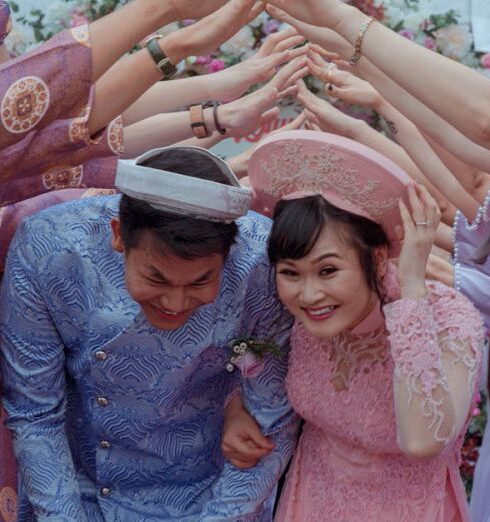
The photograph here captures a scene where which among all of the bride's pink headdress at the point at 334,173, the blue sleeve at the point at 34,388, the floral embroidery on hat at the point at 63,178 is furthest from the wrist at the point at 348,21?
the blue sleeve at the point at 34,388

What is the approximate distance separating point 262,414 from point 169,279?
52 centimetres

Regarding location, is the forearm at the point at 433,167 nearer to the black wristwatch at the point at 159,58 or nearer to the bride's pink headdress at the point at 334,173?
the bride's pink headdress at the point at 334,173

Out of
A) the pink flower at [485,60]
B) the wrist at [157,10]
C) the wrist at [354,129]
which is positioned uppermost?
the wrist at [157,10]

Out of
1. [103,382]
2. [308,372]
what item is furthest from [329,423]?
[103,382]

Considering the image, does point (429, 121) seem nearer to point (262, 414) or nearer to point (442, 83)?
point (442, 83)

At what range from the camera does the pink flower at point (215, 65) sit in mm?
4887

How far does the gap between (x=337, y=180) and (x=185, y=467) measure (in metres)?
0.93

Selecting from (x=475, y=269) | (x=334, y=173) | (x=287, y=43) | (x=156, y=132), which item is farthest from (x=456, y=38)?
(x=334, y=173)

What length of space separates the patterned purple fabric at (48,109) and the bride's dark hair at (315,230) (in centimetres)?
52

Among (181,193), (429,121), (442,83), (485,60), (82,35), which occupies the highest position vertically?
(82,35)

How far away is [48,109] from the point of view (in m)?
2.59

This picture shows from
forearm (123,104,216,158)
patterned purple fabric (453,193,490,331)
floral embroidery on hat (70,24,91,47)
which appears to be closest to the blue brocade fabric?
floral embroidery on hat (70,24,91,47)

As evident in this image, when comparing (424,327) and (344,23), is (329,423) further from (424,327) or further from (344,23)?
(344,23)

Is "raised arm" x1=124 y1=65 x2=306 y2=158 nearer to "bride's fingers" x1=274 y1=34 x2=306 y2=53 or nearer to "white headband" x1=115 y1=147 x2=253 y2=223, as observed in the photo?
"bride's fingers" x1=274 y1=34 x2=306 y2=53
